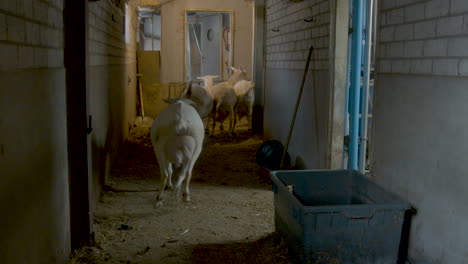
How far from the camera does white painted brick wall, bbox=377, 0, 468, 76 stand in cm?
317

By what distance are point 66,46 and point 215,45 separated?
15.9 meters

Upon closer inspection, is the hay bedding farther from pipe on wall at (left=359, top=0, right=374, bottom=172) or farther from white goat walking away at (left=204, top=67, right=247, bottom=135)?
white goat walking away at (left=204, top=67, right=247, bottom=135)

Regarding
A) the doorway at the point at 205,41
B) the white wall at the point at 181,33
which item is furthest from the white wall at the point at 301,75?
the doorway at the point at 205,41

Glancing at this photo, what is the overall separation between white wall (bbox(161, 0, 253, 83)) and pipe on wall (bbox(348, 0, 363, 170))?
8437 millimetres

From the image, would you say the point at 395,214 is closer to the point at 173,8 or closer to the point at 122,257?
the point at 122,257

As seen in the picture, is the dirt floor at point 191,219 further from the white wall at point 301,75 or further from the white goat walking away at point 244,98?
the white goat walking away at point 244,98

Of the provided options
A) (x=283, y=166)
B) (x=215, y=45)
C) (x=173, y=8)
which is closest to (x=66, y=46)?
(x=283, y=166)

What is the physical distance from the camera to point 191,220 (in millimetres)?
5250

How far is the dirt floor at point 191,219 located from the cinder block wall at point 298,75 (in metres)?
0.88

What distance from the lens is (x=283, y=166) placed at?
7.36 m

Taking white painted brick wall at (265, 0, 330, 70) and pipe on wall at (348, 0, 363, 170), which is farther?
white painted brick wall at (265, 0, 330, 70)

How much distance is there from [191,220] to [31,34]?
296 cm

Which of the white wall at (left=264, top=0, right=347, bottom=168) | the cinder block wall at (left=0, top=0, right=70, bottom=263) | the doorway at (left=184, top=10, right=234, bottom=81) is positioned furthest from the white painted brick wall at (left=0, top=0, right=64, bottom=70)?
the doorway at (left=184, top=10, right=234, bottom=81)

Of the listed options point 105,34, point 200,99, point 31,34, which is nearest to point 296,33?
point 105,34
